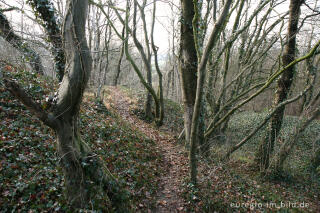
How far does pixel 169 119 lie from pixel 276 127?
6875 mm

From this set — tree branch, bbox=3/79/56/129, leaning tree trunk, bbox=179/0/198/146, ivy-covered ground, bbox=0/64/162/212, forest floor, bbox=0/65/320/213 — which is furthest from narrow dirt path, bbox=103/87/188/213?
tree branch, bbox=3/79/56/129

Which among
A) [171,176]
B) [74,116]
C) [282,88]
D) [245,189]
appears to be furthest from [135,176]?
[282,88]

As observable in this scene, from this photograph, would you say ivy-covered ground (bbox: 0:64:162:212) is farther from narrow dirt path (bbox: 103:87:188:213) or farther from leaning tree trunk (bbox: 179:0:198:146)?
leaning tree trunk (bbox: 179:0:198:146)

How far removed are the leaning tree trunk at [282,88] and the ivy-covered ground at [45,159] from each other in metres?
4.12

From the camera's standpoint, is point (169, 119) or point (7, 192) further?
point (169, 119)

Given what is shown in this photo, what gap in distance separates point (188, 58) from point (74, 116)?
426 centimetres

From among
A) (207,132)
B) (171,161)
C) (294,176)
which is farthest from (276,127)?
(171,161)

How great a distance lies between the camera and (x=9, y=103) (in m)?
4.89

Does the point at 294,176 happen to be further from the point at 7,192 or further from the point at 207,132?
the point at 7,192

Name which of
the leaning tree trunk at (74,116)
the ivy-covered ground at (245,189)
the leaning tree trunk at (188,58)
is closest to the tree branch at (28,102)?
the leaning tree trunk at (74,116)

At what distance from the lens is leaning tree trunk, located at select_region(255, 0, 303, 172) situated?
18.8ft

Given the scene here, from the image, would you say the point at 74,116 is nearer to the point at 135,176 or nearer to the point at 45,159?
the point at 45,159

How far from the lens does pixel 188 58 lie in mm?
5781

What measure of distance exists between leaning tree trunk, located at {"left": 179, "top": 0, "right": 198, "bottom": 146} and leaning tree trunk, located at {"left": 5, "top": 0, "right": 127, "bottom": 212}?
3.90m
